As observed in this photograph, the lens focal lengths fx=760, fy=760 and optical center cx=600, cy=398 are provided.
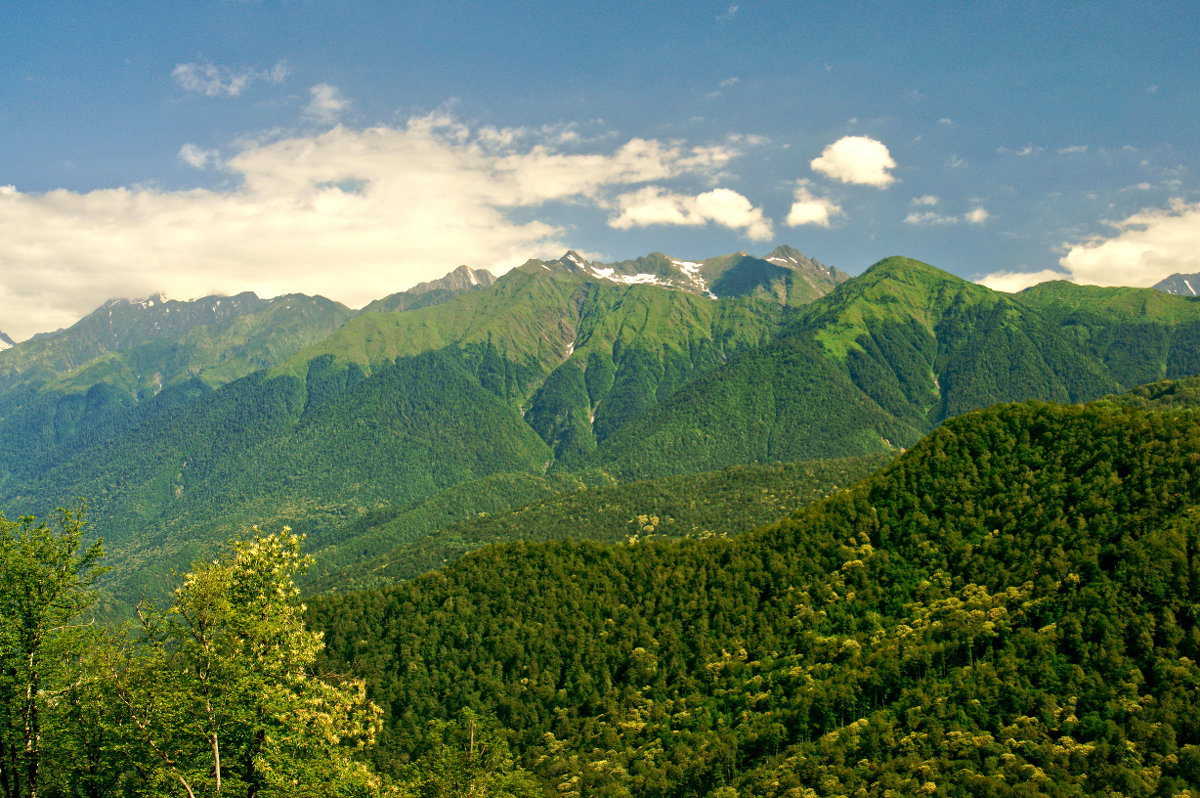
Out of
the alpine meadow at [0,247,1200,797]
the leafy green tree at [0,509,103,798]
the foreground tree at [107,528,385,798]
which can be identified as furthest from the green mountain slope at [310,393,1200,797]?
the leafy green tree at [0,509,103,798]

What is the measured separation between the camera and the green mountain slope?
4390 inches

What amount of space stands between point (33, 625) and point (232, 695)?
13.2 m

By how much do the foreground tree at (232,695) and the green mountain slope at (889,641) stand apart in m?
88.7

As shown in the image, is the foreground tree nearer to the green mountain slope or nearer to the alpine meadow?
the alpine meadow

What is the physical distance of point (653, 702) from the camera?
519 feet

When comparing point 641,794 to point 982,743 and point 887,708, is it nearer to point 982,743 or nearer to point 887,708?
point 887,708

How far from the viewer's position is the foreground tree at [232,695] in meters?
42.8

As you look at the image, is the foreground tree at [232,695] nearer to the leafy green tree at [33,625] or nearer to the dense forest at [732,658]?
the dense forest at [732,658]

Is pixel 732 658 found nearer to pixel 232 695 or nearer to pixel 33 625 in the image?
pixel 232 695

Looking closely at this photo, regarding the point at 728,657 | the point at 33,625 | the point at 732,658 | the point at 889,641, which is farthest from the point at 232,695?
the point at 732,658

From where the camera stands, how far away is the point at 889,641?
143m

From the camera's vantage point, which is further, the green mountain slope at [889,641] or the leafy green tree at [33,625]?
the green mountain slope at [889,641]

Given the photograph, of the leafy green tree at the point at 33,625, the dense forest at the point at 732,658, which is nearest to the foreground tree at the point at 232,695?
the dense forest at the point at 732,658

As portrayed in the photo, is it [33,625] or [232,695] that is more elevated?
[33,625]
